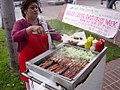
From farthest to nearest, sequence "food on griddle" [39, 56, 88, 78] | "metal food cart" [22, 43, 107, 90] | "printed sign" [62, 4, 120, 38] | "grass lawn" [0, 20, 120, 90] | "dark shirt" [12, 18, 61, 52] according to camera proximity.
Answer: "printed sign" [62, 4, 120, 38] < "grass lawn" [0, 20, 120, 90] < "dark shirt" [12, 18, 61, 52] < "food on griddle" [39, 56, 88, 78] < "metal food cart" [22, 43, 107, 90]

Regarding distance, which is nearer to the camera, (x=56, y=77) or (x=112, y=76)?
(x=56, y=77)

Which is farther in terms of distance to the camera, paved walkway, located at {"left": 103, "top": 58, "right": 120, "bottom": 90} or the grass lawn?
the grass lawn

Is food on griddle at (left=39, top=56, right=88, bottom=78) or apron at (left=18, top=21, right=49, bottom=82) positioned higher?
apron at (left=18, top=21, right=49, bottom=82)

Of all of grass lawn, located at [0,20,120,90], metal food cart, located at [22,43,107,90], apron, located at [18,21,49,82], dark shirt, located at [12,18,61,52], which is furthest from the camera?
grass lawn, located at [0,20,120,90]

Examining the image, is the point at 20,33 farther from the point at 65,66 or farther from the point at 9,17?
the point at 9,17

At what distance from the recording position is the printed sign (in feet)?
18.1

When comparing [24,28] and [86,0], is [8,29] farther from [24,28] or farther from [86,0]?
[86,0]

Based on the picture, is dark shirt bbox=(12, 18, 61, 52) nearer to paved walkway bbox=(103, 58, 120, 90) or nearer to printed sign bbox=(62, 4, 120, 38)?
paved walkway bbox=(103, 58, 120, 90)

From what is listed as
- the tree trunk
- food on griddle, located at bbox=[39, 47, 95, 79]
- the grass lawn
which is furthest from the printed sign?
food on griddle, located at bbox=[39, 47, 95, 79]

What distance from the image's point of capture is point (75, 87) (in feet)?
5.76

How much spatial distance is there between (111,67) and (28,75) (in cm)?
263

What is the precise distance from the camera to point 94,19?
617cm

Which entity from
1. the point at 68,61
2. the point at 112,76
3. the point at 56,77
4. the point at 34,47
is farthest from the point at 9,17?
the point at 112,76

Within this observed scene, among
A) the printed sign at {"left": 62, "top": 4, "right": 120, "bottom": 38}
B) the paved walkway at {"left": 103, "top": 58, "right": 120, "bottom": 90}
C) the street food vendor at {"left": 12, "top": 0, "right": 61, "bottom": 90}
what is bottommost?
the paved walkway at {"left": 103, "top": 58, "right": 120, "bottom": 90}
